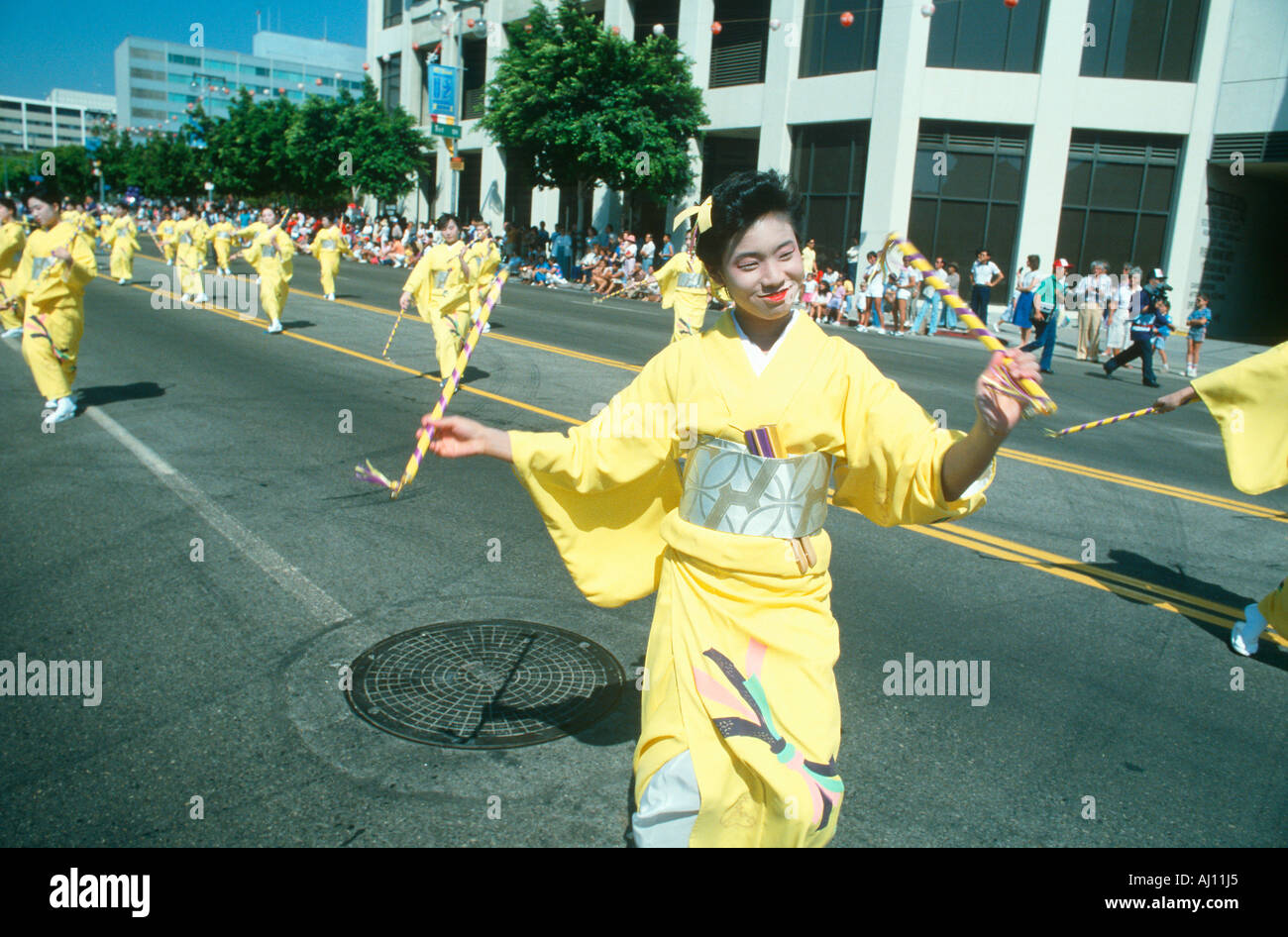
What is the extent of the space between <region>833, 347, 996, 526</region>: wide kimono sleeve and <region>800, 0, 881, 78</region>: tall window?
24.9 m

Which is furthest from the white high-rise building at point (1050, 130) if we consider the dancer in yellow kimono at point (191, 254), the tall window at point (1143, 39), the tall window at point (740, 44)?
the dancer in yellow kimono at point (191, 254)

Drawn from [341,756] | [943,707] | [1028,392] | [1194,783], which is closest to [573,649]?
[341,756]

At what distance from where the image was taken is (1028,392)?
2004 millimetres

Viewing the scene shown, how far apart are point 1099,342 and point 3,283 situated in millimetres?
18534

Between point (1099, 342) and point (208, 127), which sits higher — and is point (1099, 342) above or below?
below

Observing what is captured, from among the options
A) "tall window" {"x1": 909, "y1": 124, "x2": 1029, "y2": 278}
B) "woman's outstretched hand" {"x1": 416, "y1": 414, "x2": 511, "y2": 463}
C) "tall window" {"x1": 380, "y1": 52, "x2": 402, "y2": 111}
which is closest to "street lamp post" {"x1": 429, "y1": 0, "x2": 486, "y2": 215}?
"tall window" {"x1": 380, "y1": 52, "x2": 402, "y2": 111}

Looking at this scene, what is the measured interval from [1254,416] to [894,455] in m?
2.68

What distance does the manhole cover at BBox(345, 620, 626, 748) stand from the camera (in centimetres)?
367

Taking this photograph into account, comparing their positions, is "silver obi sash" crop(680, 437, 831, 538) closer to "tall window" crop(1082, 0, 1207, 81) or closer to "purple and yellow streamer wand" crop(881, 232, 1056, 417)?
"purple and yellow streamer wand" crop(881, 232, 1056, 417)

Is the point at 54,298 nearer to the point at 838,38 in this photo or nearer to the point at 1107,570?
the point at 1107,570

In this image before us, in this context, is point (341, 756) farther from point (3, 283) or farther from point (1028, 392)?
point (3, 283)

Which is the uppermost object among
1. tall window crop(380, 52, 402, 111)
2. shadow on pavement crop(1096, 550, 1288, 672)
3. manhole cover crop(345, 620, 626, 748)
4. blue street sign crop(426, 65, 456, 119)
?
tall window crop(380, 52, 402, 111)

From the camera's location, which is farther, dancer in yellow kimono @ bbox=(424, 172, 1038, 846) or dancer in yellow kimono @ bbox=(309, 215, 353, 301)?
dancer in yellow kimono @ bbox=(309, 215, 353, 301)

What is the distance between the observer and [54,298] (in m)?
8.40
